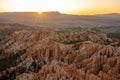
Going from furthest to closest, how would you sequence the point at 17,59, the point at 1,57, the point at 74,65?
the point at 1,57 < the point at 17,59 < the point at 74,65

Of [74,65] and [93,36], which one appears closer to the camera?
[74,65]

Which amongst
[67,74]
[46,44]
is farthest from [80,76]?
[46,44]

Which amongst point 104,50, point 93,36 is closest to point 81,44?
point 104,50

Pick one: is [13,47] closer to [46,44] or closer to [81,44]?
[46,44]

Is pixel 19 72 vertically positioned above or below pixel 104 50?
below

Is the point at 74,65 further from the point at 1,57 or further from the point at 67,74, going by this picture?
the point at 1,57

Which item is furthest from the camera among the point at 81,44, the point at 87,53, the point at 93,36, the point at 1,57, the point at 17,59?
the point at 93,36
